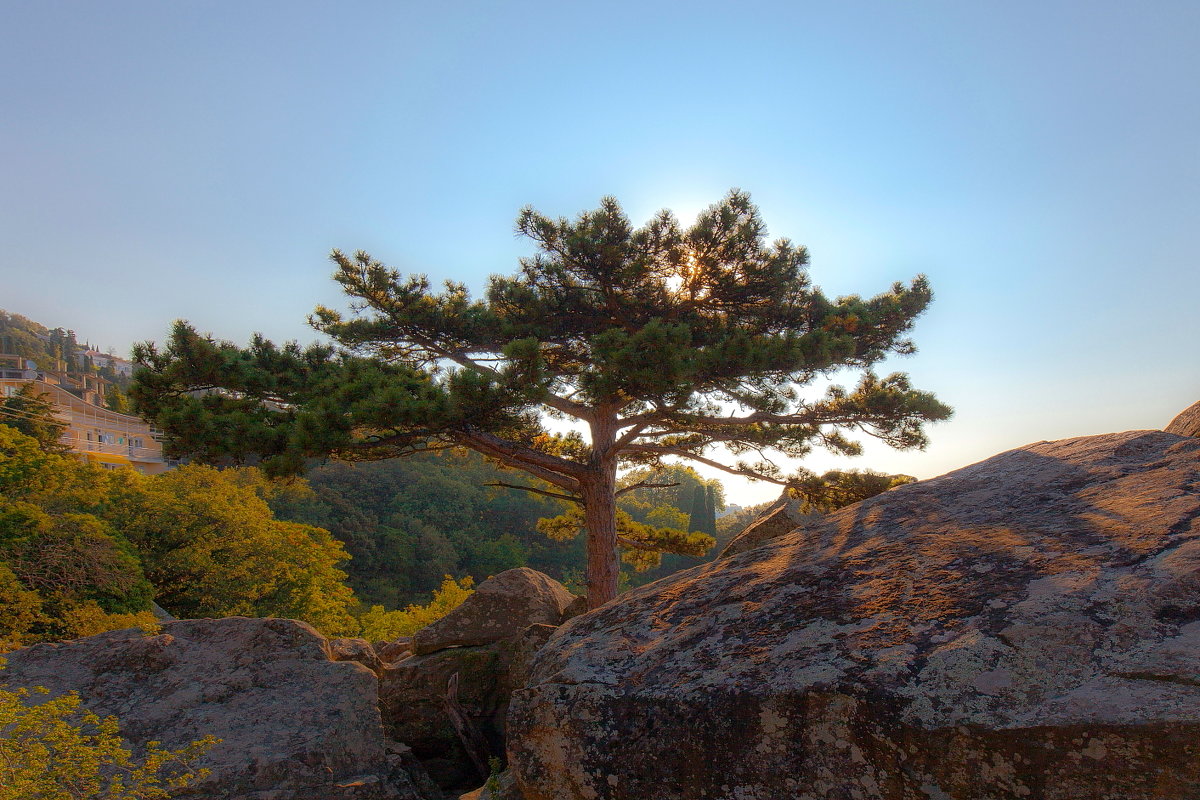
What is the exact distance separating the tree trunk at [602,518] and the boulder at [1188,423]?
8.24m

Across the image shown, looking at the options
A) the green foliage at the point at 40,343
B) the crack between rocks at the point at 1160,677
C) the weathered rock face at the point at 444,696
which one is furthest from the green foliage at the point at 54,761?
the green foliage at the point at 40,343

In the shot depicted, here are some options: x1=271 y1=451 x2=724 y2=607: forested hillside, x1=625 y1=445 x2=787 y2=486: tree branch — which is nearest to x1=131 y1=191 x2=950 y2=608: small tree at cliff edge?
x1=625 y1=445 x2=787 y2=486: tree branch

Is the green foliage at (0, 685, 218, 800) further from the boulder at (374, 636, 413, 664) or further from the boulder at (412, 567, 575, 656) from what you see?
the boulder at (374, 636, 413, 664)

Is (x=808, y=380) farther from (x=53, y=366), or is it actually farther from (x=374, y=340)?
(x=53, y=366)

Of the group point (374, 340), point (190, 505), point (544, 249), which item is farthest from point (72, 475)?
point (544, 249)

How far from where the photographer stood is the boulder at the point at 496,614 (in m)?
8.16

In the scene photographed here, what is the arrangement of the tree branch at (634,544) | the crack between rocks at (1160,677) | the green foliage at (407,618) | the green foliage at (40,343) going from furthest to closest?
the green foliage at (40,343)
the green foliage at (407,618)
the tree branch at (634,544)
the crack between rocks at (1160,677)

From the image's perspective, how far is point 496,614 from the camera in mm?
8484

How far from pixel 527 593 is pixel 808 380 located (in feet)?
17.3

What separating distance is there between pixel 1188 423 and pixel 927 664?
255 centimetres

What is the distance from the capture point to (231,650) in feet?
19.9

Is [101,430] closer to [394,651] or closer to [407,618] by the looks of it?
[407,618]

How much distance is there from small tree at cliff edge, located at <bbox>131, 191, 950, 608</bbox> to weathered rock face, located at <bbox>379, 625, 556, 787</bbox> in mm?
2845

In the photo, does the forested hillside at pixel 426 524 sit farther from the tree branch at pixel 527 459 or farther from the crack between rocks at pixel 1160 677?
the crack between rocks at pixel 1160 677
